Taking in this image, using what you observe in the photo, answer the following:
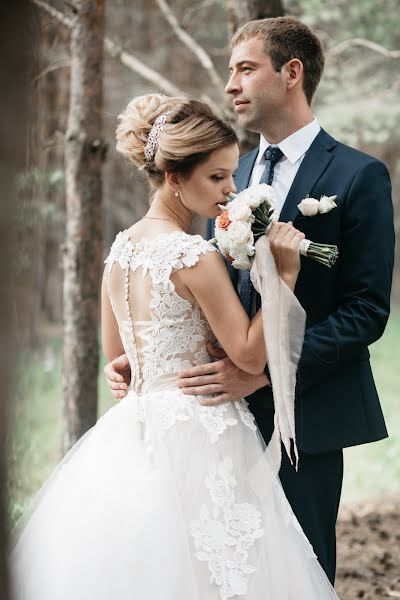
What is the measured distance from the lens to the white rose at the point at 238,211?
2758 millimetres

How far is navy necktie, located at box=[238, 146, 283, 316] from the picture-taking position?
130 inches

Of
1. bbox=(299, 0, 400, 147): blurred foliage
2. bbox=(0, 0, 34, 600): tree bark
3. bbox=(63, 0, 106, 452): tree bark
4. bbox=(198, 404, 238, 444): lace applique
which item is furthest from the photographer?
bbox=(299, 0, 400, 147): blurred foliage

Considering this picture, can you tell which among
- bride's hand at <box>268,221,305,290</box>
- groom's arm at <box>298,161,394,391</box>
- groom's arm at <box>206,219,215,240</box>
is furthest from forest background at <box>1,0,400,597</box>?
groom's arm at <box>298,161,394,391</box>

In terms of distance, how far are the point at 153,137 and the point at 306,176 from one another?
2.08 ft

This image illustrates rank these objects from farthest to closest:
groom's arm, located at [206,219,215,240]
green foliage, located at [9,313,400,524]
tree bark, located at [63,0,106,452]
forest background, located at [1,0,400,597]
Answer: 1. green foliage, located at [9,313,400,524]
2. tree bark, located at [63,0,106,452]
3. groom's arm, located at [206,219,215,240]
4. forest background, located at [1,0,400,597]

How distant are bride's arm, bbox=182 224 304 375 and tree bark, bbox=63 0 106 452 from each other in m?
2.34

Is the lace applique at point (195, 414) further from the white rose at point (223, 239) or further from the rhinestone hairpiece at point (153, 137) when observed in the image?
the rhinestone hairpiece at point (153, 137)

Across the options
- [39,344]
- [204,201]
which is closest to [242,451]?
[204,201]

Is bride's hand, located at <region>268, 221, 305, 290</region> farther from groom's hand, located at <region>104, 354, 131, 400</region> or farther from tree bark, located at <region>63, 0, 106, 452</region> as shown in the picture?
tree bark, located at <region>63, 0, 106, 452</region>

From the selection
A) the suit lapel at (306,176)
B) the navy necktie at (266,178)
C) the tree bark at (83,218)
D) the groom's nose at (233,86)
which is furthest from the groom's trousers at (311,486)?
the tree bark at (83,218)

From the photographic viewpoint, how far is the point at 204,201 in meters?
3.02

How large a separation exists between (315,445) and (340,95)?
950 cm

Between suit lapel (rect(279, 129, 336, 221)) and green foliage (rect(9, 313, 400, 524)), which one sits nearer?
suit lapel (rect(279, 129, 336, 221))

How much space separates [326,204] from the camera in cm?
303
